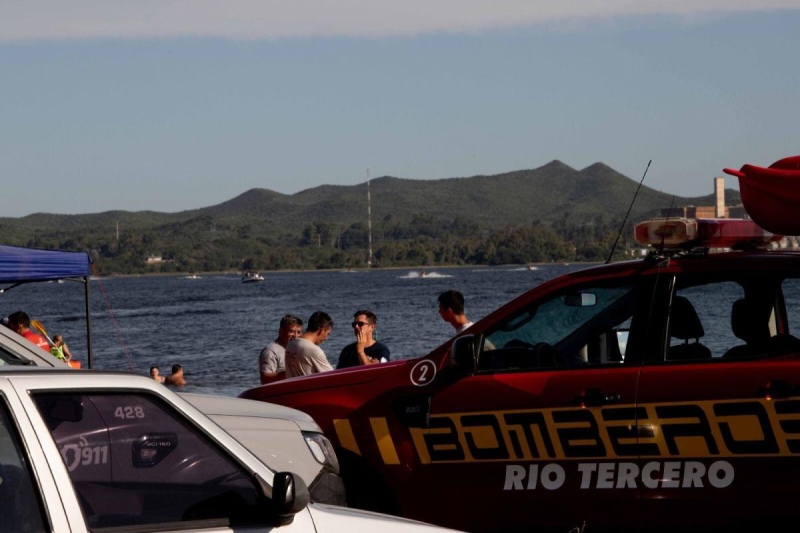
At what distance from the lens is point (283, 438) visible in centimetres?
631

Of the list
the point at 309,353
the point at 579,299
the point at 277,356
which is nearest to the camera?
the point at 579,299

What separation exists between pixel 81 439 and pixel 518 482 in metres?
3.07

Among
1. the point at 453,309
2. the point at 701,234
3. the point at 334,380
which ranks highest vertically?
the point at 701,234

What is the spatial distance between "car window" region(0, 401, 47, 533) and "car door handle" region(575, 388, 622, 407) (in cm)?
346

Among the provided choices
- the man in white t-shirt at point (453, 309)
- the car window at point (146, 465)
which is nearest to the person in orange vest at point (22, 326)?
the man in white t-shirt at point (453, 309)

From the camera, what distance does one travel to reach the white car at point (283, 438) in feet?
20.3

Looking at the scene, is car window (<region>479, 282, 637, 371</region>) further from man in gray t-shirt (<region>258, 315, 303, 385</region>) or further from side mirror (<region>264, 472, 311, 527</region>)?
man in gray t-shirt (<region>258, 315, 303, 385</region>)

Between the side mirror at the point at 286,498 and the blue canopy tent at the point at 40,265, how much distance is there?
33.8 ft

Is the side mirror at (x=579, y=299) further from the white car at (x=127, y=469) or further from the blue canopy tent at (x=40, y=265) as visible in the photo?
the blue canopy tent at (x=40, y=265)

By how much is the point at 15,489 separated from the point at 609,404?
3.50m

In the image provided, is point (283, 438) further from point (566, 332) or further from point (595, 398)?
point (566, 332)

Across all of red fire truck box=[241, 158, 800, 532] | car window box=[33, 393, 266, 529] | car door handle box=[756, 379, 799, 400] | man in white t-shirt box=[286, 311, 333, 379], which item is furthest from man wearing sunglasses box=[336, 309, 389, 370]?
car window box=[33, 393, 266, 529]

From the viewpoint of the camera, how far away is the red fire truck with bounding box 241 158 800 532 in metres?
6.24

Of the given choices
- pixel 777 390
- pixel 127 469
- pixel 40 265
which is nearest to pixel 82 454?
pixel 127 469
